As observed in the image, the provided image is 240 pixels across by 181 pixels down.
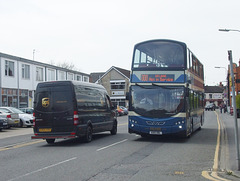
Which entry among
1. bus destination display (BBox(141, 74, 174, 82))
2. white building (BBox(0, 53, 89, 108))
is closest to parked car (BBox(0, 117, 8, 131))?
bus destination display (BBox(141, 74, 174, 82))

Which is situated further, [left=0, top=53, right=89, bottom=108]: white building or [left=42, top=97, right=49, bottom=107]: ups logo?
[left=0, top=53, right=89, bottom=108]: white building

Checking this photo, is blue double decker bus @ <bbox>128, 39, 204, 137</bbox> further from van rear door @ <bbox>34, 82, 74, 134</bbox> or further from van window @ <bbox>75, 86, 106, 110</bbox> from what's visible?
van rear door @ <bbox>34, 82, 74, 134</bbox>

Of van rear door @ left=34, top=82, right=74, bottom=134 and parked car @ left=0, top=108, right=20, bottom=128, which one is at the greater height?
van rear door @ left=34, top=82, right=74, bottom=134

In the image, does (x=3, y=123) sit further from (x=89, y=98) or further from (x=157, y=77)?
(x=157, y=77)

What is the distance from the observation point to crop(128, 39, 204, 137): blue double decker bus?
15258 millimetres

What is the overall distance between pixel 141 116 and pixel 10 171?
7.68 m

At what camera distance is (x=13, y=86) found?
4091 centimetres

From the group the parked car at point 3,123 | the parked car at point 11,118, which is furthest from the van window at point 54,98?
the parked car at point 11,118

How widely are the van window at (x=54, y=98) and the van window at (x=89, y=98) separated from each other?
0.41 metres

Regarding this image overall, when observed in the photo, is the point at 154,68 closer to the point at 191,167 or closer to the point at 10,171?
the point at 191,167

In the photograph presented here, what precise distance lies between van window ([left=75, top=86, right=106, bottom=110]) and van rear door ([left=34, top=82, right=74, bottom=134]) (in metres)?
0.46

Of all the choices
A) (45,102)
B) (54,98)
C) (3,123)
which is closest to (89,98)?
(54,98)

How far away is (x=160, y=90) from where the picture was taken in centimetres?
1549

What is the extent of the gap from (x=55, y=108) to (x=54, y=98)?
40 centimetres
